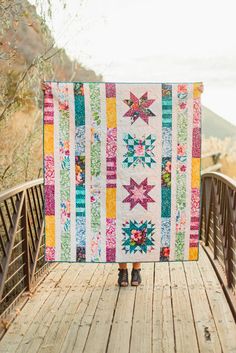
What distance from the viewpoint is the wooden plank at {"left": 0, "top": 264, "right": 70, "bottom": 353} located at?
3.36 meters

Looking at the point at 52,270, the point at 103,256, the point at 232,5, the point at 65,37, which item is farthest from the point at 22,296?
the point at 232,5

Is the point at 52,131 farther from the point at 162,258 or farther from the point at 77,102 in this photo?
the point at 162,258

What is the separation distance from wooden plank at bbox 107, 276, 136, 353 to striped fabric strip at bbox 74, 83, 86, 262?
15.4 inches

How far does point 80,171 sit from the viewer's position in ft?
13.9

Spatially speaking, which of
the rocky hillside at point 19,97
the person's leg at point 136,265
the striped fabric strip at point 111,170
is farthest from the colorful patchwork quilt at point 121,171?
the rocky hillside at point 19,97

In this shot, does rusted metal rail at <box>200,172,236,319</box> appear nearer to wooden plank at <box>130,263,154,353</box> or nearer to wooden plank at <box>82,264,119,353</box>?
wooden plank at <box>130,263,154,353</box>

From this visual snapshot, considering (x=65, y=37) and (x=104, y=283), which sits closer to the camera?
(x=104, y=283)

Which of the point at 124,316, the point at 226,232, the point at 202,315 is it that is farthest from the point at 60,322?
the point at 226,232

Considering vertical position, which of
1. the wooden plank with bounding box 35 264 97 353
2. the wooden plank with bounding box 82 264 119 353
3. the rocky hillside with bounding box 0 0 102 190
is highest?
the rocky hillside with bounding box 0 0 102 190

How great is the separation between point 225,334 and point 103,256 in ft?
3.85

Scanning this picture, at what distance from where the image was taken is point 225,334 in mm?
3475

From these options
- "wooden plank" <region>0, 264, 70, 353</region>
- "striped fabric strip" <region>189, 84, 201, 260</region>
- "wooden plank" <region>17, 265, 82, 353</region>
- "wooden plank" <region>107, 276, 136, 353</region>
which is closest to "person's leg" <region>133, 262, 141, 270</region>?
"wooden plank" <region>107, 276, 136, 353</region>

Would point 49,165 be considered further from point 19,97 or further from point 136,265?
point 19,97

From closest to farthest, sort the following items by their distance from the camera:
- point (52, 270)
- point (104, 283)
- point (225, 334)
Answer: point (225, 334) → point (104, 283) → point (52, 270)
